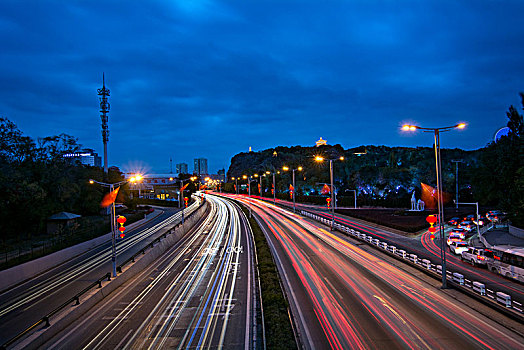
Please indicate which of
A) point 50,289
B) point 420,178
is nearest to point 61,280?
point 50,289

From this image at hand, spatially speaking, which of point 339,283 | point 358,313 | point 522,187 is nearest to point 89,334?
point 358,313

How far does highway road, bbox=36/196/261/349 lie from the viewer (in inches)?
529

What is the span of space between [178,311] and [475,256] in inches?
940

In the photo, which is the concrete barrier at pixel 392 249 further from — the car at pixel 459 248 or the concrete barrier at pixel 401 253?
the car at pixel 459 248

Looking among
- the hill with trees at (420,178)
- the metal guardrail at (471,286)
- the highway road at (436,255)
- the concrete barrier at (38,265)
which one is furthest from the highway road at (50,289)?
the hill with trees at (420,178)

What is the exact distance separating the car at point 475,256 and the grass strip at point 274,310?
1664 centimetres

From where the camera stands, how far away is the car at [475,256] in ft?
80.0

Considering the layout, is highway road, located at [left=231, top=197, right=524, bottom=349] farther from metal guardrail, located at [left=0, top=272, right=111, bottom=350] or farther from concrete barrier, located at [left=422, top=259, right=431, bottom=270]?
metal guardrail, located at [left=0, top=272, right=111, bottom=350]

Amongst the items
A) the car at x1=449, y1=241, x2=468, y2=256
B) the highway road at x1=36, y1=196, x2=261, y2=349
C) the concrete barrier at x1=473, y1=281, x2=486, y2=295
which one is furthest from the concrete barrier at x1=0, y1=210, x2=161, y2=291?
the car at x1=449, y1=241, x2=468, y2=256

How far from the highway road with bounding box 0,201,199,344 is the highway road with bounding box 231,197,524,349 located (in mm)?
14569

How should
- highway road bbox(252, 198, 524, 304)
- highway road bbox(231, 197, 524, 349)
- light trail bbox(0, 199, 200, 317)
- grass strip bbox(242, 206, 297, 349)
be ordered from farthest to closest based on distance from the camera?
highway road bbox(252, 198, 524, 304)
light trail bbox(0, 199, 200, 317)
highway road bbox(231, 197, 524, 349)
grass strip bbox(242, 206, 297, 349)

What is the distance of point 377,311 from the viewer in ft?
50.6

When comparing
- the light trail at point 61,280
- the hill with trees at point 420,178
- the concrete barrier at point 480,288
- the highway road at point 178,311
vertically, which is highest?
the hill with trees at point 420,178

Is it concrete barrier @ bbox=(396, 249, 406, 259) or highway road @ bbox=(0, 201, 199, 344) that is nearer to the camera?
highway road @ bbox=(0, 201, 199, 344)
